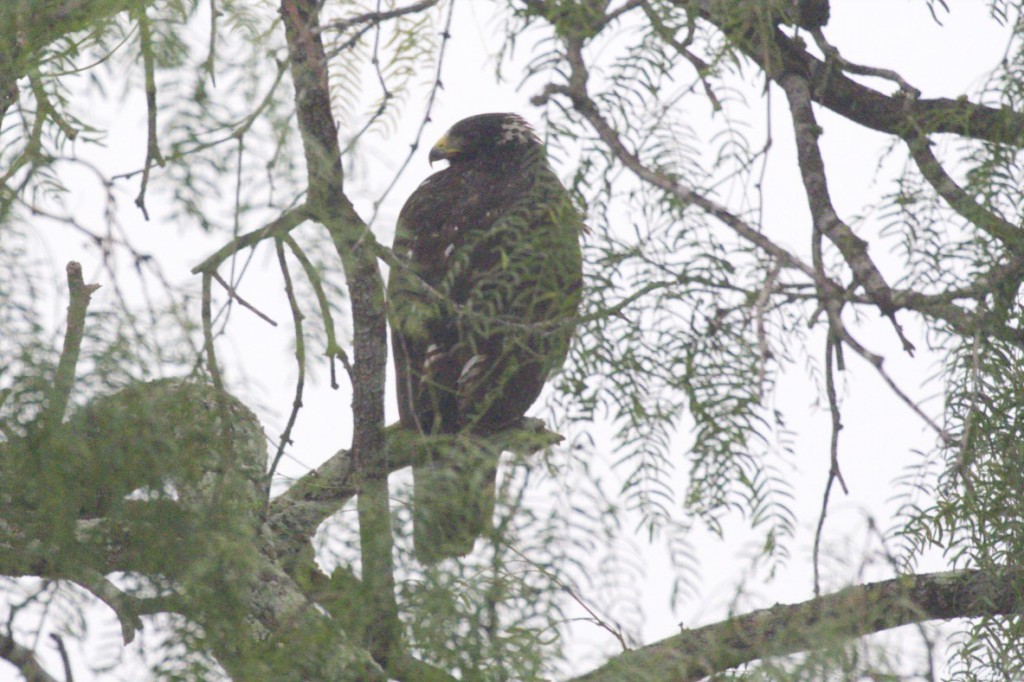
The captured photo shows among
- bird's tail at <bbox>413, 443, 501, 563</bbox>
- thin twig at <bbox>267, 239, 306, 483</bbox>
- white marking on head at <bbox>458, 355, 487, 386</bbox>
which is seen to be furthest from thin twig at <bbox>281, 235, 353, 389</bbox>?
white marking on head at <bbox>458, 355, 487, 386</bbox>

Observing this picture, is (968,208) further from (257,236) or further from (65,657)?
(65,657)

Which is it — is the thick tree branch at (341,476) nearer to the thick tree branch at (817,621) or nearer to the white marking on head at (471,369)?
the white marking on head at (471,369)

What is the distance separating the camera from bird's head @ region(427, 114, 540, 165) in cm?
354

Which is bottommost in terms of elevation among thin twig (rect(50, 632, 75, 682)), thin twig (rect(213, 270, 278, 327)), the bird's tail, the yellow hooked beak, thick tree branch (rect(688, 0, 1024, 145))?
thin twig (rect(50, 632, 75, 682))

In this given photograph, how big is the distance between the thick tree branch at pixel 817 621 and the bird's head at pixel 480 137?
1.84m

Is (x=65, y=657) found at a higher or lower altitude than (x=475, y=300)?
lower

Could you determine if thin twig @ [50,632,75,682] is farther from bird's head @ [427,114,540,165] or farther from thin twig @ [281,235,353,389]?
bird's head @ [427,114,540,165]

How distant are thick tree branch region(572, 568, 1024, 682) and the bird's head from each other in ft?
6.04

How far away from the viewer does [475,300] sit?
1.76 m

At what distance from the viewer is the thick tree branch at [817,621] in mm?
1467

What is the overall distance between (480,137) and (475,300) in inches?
74.2

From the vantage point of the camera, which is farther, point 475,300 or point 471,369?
point 471,369

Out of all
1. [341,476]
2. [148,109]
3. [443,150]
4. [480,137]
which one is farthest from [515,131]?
[148,109]

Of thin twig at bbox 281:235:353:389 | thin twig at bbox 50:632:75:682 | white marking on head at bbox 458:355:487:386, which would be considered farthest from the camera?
white marking on head at bbox 458:355:487:386
